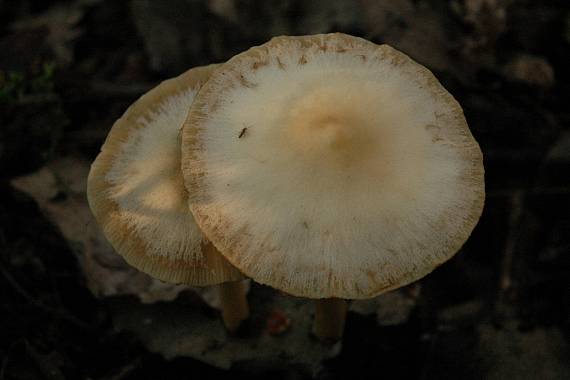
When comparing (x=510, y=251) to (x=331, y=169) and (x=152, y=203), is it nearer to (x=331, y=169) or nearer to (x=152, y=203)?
(x=331, y=169)

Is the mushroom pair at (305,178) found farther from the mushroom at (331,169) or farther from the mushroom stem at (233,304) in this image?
the mushroom stem at (233,304)

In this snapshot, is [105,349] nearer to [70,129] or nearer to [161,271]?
[161,271]

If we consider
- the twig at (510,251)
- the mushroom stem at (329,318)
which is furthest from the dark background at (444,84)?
the mushroom stem at (329,318)

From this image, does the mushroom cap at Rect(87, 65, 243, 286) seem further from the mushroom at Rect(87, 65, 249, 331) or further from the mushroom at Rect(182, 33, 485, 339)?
the mushroom at Rect(182, 33, 485, 339)

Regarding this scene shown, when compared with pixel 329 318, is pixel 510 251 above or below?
below

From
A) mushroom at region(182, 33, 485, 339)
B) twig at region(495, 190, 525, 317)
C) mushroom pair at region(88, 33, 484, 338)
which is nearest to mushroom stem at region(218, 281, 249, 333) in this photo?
mushroom pair at region(88, 33, 484, 338)

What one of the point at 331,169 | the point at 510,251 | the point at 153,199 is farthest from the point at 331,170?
the point at 510,251

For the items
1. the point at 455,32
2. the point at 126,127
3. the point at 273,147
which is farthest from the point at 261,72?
the point at 455,32
